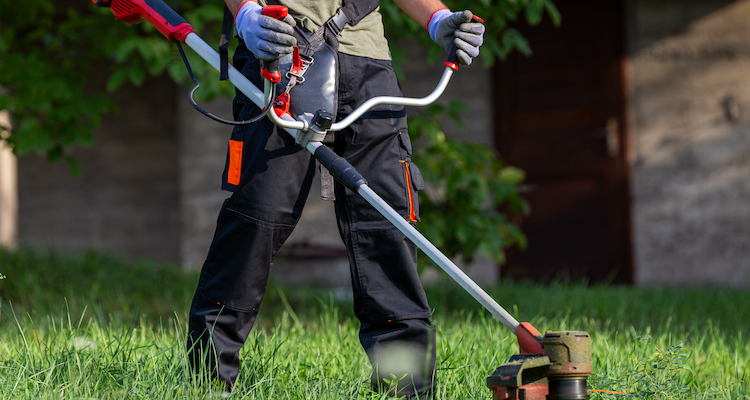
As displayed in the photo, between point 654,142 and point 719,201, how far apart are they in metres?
0.72

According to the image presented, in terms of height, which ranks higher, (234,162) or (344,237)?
(234,162)

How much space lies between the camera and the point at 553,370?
1.53m

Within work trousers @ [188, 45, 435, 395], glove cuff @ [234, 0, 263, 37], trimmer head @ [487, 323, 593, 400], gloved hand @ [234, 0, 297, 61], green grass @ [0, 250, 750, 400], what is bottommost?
green grass @ [0, 250, 750, 400]

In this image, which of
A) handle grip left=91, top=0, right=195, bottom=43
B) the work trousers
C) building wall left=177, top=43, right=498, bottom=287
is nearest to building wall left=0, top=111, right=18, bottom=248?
building wall left=177, top=43, right=498, bottom=287

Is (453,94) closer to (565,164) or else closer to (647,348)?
(565,164)

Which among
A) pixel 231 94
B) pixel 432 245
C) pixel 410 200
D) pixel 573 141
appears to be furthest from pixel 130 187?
pixel 432 245

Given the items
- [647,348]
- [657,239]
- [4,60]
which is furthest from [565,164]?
[4,60]

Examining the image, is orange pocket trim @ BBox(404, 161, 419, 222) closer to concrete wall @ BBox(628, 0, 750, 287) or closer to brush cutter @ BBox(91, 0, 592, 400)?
brush cutter @ BBox(91, 0, 592, 400)

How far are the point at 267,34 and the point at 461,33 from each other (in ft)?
1.95

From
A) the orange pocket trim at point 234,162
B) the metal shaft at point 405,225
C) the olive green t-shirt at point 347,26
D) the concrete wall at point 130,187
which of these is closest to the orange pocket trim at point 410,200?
the metal shaft at point 405,225

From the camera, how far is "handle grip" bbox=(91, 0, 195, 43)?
1.93 meters

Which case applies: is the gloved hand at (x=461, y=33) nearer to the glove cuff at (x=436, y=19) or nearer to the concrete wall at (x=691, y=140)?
the glove cuff at (x=436, y=19)

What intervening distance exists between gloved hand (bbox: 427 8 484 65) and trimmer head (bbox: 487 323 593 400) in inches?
34.0

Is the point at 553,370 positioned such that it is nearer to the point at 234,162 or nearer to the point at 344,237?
the point at 344,237
